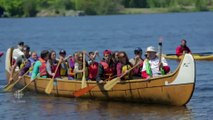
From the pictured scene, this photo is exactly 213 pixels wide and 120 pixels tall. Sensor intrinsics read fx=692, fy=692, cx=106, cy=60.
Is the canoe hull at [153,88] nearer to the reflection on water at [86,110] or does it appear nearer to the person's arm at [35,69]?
the reflection on water at [86,110]

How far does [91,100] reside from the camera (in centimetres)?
2216

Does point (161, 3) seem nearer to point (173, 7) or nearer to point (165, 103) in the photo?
point (173, 7)

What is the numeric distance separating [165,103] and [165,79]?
1.09 metres

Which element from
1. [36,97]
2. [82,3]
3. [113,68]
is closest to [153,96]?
[113,68]

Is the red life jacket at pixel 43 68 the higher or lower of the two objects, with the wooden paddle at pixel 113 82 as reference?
higher

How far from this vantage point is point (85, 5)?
15725 cm

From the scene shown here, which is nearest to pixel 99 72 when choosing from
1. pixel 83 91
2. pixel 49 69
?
pixel 83 91

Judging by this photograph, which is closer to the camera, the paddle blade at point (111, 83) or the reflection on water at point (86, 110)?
the reflection on water at point (86, 110)

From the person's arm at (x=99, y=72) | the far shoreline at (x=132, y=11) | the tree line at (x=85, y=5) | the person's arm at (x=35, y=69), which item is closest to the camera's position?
the person's arm at (x=99, y=72)

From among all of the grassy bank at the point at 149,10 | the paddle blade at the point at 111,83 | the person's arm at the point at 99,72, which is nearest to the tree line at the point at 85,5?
the grassy bank at the point at 149,10

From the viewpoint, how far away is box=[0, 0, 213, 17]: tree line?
5837 inches

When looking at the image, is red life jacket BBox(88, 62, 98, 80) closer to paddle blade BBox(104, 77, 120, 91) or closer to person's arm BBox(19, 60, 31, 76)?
paddle blade BBox(104, 77, 120, 91)

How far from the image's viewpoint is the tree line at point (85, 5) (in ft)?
486

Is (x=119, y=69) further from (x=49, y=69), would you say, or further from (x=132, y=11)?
(x=132, y=11)
